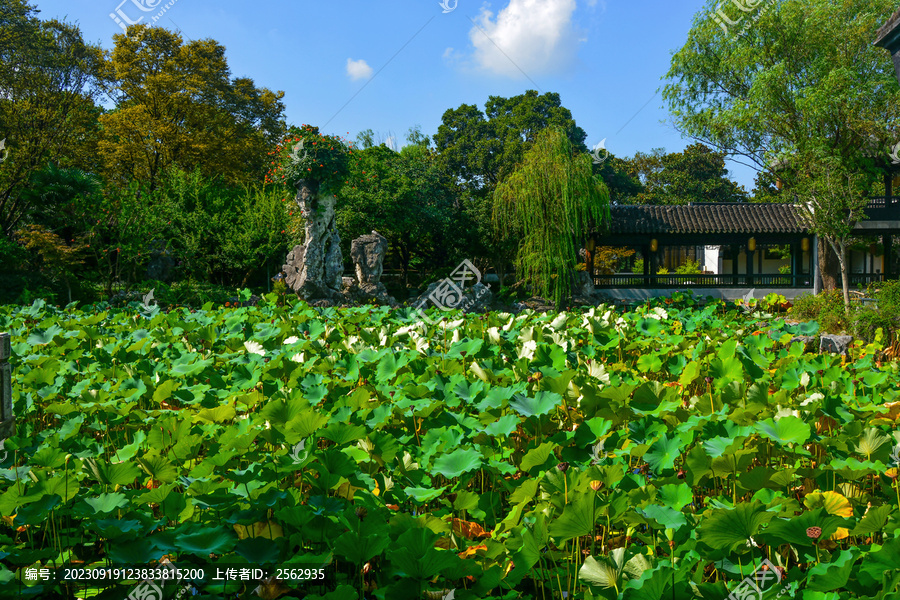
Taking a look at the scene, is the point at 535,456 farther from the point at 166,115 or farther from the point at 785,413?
the point at 166,115

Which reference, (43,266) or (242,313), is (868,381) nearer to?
(242,313)

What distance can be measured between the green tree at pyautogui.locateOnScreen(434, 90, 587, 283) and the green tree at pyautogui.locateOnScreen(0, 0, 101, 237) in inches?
420

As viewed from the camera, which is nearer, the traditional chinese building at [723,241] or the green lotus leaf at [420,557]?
the green lotus leaf at [420,557]

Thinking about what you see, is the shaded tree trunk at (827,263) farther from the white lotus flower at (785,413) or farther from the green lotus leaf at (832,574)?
the green lotus leaf at (832,574)

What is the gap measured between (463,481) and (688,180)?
29.4m

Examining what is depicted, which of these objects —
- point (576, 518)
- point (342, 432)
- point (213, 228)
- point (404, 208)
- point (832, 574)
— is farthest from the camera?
point (404, 208)

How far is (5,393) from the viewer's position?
1.80m

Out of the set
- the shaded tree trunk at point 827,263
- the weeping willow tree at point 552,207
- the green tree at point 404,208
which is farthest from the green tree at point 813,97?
the green tree at point 404,208

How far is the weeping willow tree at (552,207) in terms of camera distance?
1282cm

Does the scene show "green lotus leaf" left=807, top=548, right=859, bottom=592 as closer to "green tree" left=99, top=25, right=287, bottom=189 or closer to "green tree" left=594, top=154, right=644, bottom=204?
"green tree" left=99, top=25, right=287, bottom=189

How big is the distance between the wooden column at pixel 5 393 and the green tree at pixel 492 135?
17553 millimetres

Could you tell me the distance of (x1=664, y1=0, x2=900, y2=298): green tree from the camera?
40.7ft

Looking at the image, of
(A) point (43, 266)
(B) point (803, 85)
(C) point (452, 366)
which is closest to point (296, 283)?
(A) point (43, 266)

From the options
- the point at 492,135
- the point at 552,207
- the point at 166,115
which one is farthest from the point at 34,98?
the point at 492,135
